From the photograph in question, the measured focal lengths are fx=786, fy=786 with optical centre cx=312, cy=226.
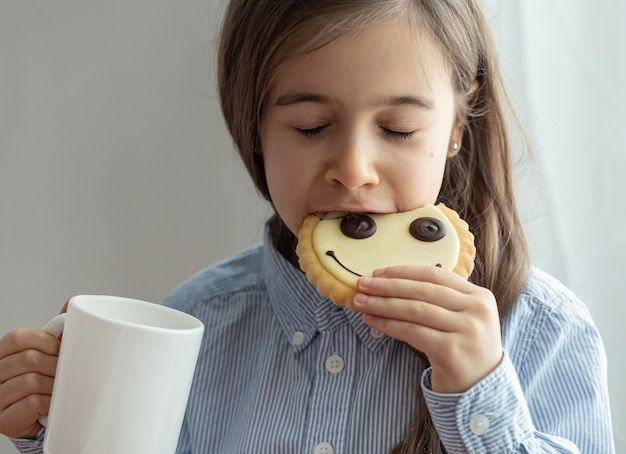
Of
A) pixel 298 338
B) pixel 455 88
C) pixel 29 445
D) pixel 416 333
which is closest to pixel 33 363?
pixel 29 445

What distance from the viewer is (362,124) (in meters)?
0.95

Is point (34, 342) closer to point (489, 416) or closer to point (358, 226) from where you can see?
point (358, 226)

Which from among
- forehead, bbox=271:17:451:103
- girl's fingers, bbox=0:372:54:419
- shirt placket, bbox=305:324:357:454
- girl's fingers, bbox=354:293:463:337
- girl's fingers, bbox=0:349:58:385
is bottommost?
shirt placket, bbox=305:324:357:454

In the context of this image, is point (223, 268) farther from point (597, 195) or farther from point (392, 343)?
point (597, 195)

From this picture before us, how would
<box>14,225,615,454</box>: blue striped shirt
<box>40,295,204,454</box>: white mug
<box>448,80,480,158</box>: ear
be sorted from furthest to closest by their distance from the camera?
<box>448,80,480,158</box>: ear, <box>14,225,615,454</box>: blue striped shirt, <box>40,295,204,454</box>: white mug

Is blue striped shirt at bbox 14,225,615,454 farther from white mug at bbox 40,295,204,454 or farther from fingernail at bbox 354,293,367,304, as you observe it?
white mug at bbox 40,295,204,454

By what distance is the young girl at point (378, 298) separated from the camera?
2.99 ft

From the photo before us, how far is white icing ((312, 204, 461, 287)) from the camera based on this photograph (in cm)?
95

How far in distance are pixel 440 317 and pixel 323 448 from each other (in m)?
0.28

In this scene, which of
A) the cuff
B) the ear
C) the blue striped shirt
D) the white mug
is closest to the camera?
the white mug

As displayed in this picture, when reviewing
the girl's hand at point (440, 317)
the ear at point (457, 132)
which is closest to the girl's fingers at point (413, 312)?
the girl's hand at point (440, 317)

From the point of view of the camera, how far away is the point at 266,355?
116 centimetres

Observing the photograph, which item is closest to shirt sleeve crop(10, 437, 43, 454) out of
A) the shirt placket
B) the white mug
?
the white mug

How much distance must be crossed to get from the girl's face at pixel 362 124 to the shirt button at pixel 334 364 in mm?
195
